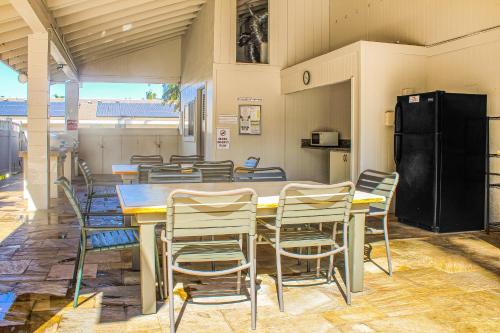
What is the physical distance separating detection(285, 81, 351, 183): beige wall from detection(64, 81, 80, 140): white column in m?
6.07

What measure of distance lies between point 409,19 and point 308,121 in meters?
2.75

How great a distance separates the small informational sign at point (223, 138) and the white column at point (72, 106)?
534 centimetres

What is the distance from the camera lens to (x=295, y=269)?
3.90 metres

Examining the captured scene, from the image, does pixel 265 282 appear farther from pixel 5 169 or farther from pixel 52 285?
pixel 5 169

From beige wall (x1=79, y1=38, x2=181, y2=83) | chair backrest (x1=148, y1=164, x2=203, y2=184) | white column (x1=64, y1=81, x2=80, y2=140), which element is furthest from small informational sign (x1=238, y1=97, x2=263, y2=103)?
white column (x1=64, y1=81, x2=80, y2=140)

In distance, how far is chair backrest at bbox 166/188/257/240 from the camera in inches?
102

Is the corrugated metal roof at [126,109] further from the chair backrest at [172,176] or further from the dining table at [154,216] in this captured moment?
the dining table at [154,216]

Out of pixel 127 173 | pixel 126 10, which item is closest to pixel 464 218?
pixel 127 173

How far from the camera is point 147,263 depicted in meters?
2.86

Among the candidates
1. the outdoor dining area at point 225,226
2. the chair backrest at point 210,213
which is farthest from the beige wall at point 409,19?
the chair backrest at point 210,213

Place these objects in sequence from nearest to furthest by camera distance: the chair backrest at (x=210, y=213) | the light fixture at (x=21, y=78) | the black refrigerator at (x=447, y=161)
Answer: the chair backrest at (x=210, y=213) < the black refrigerator at (x=447, y=161) < the light fixture at (x=21, y=78)

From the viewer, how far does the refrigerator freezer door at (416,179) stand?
18.3ft

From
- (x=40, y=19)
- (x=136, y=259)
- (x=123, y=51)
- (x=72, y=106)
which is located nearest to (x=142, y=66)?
(x=123, y=51)

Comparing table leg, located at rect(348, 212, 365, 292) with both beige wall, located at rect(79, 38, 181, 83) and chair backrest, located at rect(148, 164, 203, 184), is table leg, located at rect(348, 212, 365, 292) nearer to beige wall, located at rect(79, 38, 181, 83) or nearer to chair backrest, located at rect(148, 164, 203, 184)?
chair backrest, located at rect(148, 164, 203, 184)
